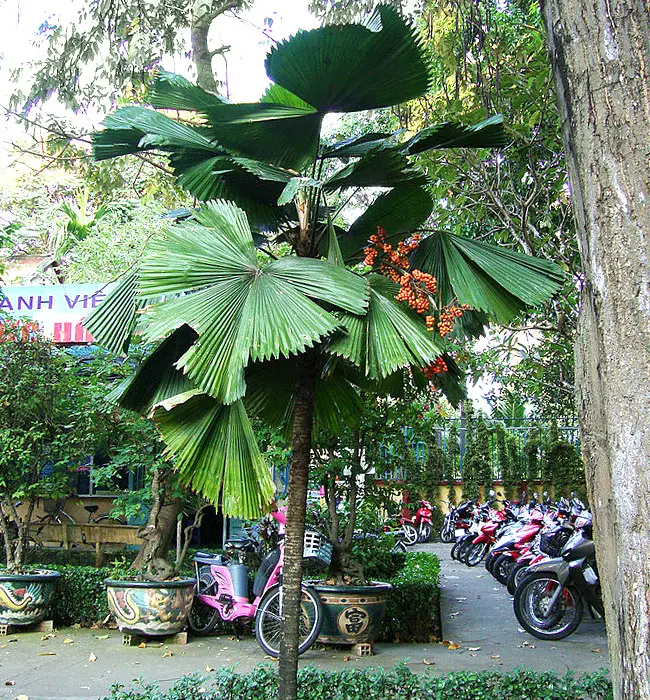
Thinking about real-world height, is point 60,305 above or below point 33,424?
above

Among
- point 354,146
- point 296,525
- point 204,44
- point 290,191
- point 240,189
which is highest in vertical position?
point 204,44

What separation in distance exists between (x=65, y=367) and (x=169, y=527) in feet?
7.45

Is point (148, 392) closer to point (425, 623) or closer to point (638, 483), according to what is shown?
point (638, 483)

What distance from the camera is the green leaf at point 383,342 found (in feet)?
11.7

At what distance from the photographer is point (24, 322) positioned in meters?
8.98

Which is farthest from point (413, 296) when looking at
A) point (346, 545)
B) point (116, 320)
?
point (346, 545)

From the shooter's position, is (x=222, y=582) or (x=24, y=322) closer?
(x=222, y=582)

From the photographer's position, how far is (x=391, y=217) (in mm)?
4613

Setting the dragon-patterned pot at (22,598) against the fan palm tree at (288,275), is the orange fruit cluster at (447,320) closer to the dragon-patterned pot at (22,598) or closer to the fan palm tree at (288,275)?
the fan palm tree at (288,275)

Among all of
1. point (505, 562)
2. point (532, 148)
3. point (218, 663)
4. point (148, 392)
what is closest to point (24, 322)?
point (218, 663)

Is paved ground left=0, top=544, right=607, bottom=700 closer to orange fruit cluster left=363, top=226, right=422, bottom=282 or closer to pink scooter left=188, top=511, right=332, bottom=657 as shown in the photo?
pink scooter left=188, top=511, right=332, bottom=657

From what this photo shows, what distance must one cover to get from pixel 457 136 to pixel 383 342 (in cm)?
130

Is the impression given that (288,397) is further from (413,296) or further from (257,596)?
(257,596)

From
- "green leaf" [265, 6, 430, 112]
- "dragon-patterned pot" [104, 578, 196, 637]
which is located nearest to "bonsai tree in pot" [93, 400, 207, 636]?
"dragon-patterned pot" [104, 578, 196, 637]
